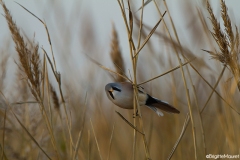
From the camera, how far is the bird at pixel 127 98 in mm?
901

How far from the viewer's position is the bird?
90cm

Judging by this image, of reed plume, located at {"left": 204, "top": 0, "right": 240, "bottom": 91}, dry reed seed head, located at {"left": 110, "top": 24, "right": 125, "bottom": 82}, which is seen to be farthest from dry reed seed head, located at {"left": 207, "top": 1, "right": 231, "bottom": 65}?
dry reed seed head, located at {"left": 110, "top": 24, "right": 125, "bottom": 82}

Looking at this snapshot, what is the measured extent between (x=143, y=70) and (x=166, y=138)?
33 cm

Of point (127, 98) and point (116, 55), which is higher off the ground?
point (116, 55)

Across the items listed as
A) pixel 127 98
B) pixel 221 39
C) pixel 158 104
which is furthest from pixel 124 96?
pixel 221 39

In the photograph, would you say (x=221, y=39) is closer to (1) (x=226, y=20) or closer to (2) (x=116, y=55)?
(1) (x=226, y=20)

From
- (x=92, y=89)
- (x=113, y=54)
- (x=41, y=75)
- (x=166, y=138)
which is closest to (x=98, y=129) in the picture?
(x=92, y=89)

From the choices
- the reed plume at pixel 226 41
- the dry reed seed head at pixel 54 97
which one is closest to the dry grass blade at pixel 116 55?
the dry reed seed head at pixel 54 97

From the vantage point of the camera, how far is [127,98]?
0.91 m

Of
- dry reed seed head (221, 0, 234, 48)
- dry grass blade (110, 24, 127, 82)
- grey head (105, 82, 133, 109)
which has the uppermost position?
dry grass blade (110, 24, 127, 82)

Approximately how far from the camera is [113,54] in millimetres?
1044

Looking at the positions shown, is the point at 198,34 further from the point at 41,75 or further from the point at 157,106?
the point at 41,75

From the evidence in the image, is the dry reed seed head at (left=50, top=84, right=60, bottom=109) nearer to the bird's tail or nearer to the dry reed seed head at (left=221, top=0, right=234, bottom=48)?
the bird's tail

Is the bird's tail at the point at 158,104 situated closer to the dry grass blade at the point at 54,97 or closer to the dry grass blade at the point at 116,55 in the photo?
the dry grass blade at the point at 116,55
